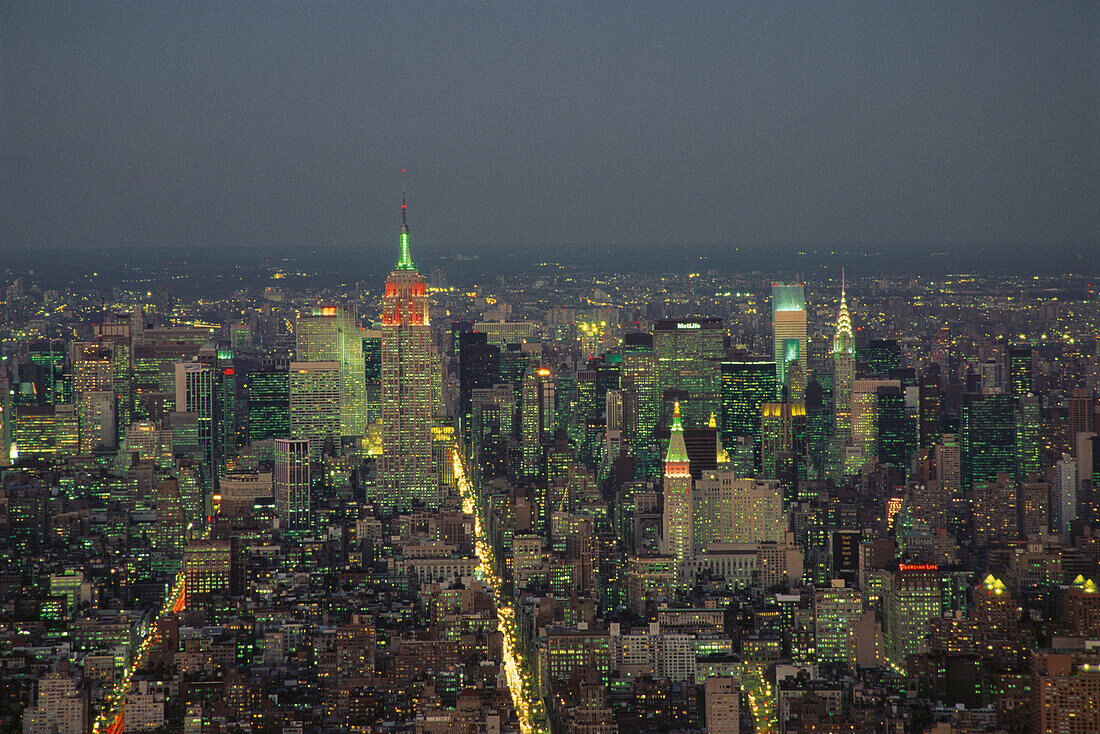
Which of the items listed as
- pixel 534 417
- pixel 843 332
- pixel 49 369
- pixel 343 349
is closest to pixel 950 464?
pixel 843 332

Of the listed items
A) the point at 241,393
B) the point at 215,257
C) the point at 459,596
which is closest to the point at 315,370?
the point at 241,393

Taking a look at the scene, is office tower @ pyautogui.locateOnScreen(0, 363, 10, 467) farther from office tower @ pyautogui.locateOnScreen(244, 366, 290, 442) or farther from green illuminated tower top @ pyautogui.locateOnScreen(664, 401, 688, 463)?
green illuminated tower top @ pyautogui.locateOnScreen(664, 401, 688, 463)

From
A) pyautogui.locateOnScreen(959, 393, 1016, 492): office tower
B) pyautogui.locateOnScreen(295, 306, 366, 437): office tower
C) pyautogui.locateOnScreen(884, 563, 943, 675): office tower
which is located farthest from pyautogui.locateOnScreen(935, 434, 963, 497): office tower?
pyautogui.locateOnScreen(295, 306, 366, 437): office tower

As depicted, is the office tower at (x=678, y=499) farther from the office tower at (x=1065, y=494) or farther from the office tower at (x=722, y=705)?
the office tower at (x=722, y=705)

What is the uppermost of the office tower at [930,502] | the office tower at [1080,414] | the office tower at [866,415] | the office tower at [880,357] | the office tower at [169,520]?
the office tower at [880,357]

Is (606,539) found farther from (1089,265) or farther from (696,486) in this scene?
(1089,265)

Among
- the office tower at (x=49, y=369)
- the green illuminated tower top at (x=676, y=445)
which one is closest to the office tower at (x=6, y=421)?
the office tower at (x=49, y=369)
